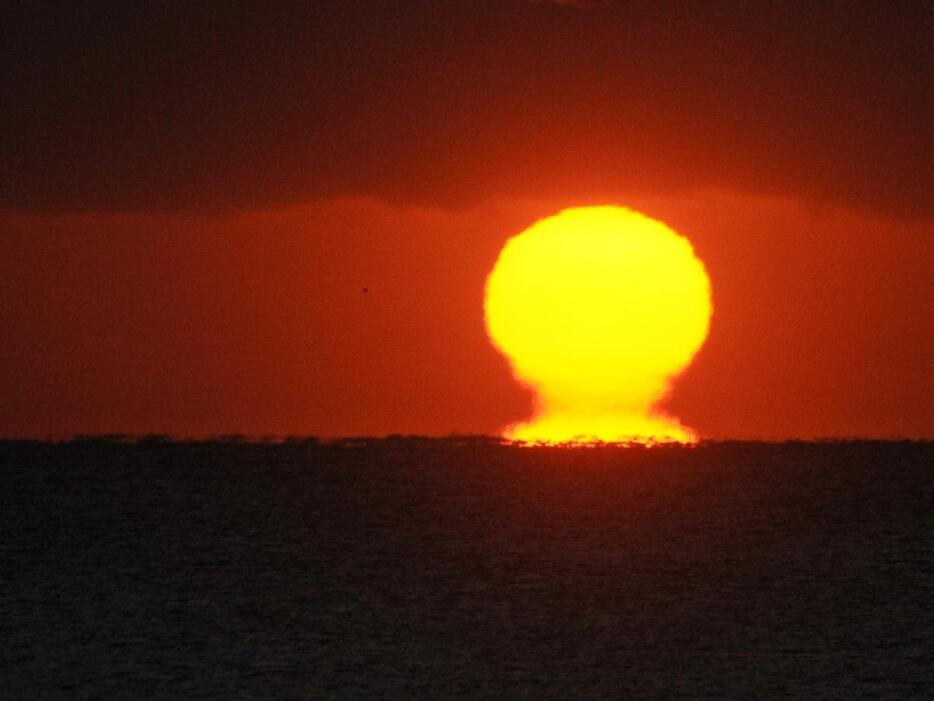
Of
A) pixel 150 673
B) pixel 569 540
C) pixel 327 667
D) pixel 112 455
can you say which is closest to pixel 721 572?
pixel 569 540

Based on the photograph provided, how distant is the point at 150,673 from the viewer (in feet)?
61.7

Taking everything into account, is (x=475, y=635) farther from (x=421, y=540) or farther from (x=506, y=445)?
(x=506, y=445)

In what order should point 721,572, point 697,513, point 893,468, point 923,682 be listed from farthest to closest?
1. point 893,468
2. point 697,513
3. point 721,572
4. point 923,682

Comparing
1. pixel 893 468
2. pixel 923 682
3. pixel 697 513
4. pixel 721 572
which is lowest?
pixel 923 682

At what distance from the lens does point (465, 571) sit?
23.6 m

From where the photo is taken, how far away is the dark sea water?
18984mm

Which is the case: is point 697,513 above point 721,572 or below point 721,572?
above

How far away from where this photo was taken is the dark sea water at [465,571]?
62.3 ft

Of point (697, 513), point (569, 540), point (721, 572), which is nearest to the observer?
point (721, 572)

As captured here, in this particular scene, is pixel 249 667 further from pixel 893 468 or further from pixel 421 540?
pixel 893 468

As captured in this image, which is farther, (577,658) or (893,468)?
(893,468)

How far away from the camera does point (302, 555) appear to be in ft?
80.1

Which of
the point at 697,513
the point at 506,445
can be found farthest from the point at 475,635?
the point at 506,445

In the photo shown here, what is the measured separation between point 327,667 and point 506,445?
13.0 m
